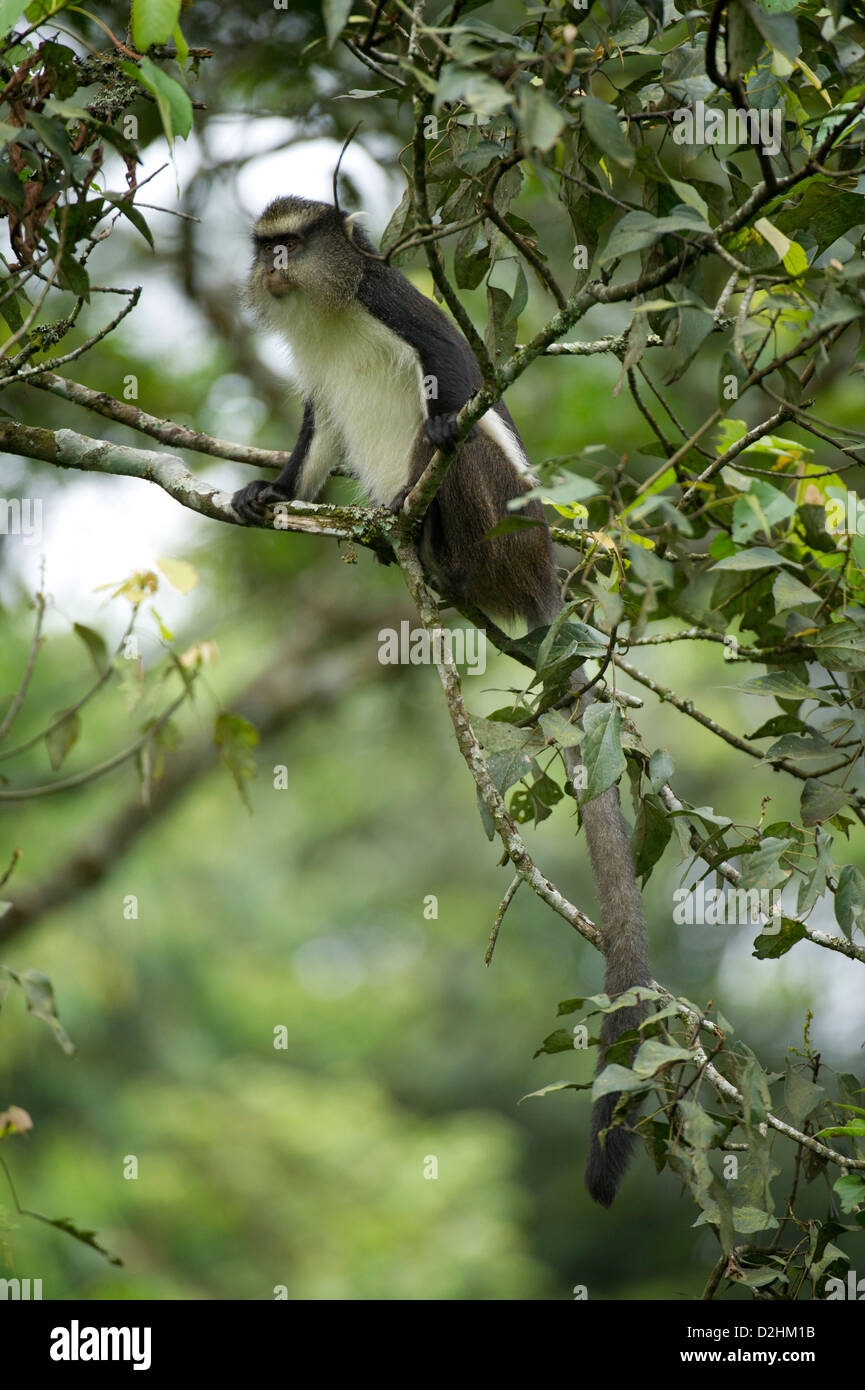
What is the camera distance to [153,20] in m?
2.07

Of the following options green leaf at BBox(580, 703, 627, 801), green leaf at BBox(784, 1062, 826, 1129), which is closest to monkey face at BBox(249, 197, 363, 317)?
green leaf at BBox(580, 703, 627, 801)

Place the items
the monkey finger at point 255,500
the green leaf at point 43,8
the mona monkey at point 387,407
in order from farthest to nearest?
the mona monkey at point 387,407
the monkey finger at point 255,500
the green leaf at point 43,8

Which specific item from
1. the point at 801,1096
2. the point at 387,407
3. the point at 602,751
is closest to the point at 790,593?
the point at 602,751

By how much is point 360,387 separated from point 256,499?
30.3 inches

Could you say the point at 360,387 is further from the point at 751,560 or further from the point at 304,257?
the point at 751,560

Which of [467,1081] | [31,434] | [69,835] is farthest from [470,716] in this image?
[467,1081]

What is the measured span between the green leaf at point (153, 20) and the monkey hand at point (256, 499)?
1.82m

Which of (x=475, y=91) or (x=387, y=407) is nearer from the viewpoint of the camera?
(x=475, y=91)

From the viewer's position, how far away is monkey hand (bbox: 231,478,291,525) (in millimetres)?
3868

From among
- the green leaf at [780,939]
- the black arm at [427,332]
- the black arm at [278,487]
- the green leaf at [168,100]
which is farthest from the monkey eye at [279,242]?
the green leaf at [780,939]

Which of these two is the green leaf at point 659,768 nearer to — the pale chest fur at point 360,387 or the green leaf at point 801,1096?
the green leaf at point 801,1096

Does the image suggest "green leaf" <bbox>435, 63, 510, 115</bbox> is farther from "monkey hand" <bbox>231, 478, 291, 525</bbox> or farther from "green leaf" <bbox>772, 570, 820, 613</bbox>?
"monkey hand" <bbox>231, 478, 291, 525</bbox>

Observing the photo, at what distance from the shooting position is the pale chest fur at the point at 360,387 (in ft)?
14.4

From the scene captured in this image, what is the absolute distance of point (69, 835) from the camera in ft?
32.7
